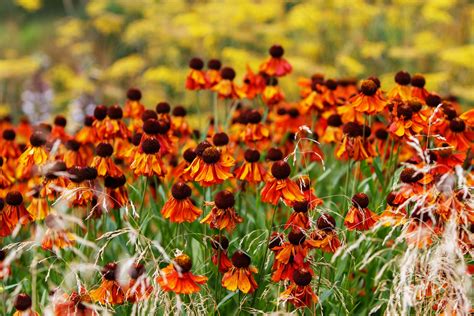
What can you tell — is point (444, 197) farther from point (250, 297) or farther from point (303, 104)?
point (303, 104)

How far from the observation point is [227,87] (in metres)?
2.78

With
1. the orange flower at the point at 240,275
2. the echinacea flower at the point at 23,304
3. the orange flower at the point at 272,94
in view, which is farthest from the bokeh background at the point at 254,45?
the echinacea flower at the point at 23,304

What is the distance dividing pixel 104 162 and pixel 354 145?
765 millimetres

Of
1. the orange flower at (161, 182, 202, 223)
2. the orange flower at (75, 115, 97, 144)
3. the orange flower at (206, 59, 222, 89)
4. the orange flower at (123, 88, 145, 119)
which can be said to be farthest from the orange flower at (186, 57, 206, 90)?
the orange flower at (161, 182, 202, 223)

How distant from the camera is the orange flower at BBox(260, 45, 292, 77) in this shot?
2811mm

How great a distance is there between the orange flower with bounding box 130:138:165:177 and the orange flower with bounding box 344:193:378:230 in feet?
1.79

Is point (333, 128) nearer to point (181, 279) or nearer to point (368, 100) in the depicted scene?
point (368, 100)

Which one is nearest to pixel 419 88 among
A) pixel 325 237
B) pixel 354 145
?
pixel 354 145

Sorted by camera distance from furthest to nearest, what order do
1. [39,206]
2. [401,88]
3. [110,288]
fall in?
1. [401,88]
2. [39,206]
3. [110,288]

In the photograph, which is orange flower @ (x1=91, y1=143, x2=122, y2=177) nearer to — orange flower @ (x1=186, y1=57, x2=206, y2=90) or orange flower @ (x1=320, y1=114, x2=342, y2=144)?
orange flower @ (x1=186, y1=57, x2=206, y2=90)

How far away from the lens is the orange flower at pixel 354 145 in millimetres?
2262

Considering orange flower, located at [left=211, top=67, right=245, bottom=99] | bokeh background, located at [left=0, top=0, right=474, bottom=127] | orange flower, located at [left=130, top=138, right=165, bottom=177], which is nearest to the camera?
orange flower, located at [left=130, top=138, right=165, bottom=177]

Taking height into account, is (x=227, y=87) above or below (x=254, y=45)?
above

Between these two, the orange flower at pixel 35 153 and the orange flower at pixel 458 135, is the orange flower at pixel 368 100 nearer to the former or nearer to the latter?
the orange flower at pixel 458 135
